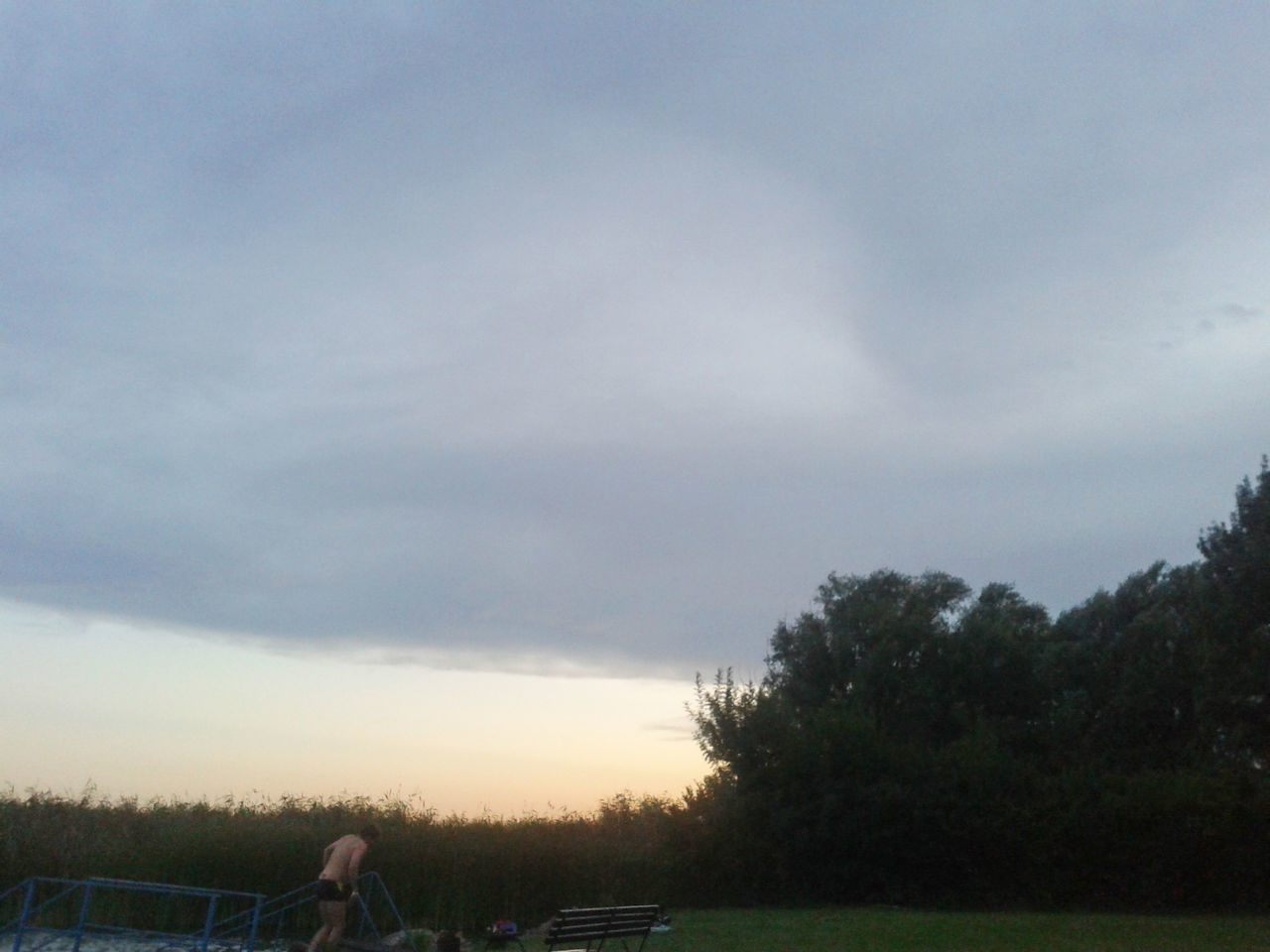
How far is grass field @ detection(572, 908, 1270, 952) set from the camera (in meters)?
17.7

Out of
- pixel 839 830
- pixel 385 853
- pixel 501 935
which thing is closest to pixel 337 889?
pixel 501 935

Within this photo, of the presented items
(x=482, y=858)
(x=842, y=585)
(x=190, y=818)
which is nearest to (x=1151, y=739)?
(x=842, y=585)

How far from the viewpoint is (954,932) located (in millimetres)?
20125

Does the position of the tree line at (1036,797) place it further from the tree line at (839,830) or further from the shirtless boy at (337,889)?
the shirtless boy at (337,889)

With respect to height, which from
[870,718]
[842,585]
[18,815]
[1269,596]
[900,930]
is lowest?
[900,930]

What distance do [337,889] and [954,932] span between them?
11.1 metres

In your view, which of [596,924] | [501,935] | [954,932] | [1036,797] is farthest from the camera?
[1036,797]

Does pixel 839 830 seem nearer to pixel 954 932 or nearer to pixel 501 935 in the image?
pixel 954 932

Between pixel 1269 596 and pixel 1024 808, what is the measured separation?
7.02 m

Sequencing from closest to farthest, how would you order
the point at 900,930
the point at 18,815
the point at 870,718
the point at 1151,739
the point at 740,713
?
the point at 900,930
the point at 18,815
the point at 870,718
the point at 740,713
the point at 1151,739

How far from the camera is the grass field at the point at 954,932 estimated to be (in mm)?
17734

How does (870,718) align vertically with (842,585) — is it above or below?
below

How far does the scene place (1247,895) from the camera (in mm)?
24625

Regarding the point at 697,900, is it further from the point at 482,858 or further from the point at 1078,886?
the point at 1078,886
